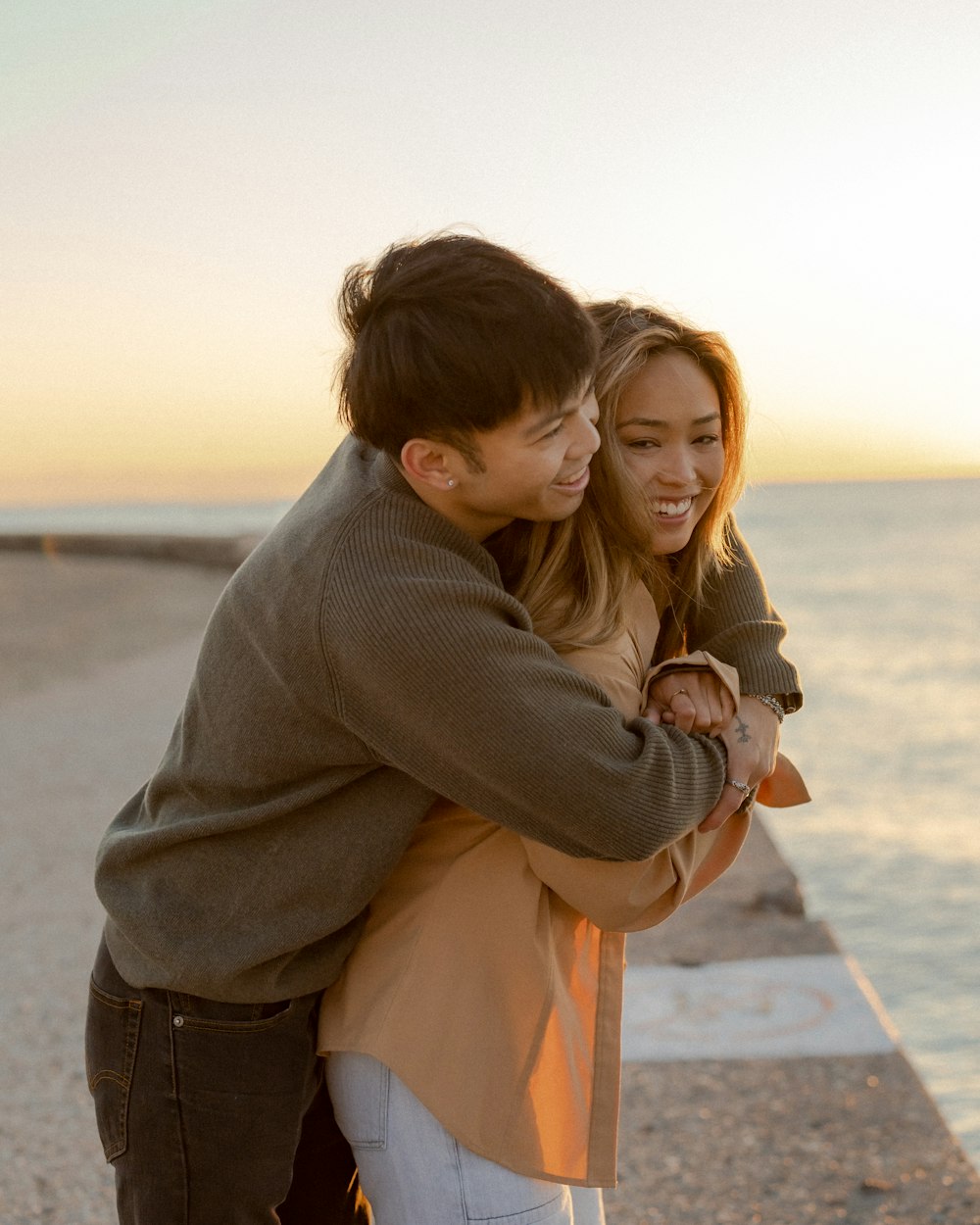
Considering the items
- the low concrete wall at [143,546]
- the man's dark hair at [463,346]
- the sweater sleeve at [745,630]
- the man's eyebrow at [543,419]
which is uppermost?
the man's dark hair at [463,346]

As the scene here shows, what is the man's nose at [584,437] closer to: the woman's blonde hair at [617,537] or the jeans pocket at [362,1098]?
the woman's blonde hair at [617,537]

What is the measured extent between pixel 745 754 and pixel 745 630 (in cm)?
35

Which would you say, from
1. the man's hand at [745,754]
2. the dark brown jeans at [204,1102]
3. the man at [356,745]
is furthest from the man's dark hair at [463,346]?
the dark brown jeans at [204,1102]

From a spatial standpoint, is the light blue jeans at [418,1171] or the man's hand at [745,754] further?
the man's hand at [745,754]

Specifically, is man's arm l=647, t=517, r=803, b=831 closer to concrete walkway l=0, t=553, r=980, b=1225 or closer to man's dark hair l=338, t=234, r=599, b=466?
man's dark hair l=338, t=234, r=599, b=466

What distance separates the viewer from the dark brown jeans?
2143 millimetres

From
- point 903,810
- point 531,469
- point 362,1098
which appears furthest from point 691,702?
point 903,810

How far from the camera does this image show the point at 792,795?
2.55m

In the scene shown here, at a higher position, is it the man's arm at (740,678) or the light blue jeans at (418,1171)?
the man's arm at (740,678)

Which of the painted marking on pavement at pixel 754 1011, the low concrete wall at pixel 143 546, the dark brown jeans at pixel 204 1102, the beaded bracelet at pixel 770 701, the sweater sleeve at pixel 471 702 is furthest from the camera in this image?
the low concrete wall at pixel 143 546

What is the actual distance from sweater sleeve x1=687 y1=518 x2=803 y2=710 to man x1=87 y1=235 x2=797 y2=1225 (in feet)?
0.77

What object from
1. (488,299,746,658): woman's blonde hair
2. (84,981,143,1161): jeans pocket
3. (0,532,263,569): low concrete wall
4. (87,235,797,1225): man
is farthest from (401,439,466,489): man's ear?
(0,532,263,569): low concrete wall

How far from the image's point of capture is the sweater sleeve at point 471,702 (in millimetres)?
1844

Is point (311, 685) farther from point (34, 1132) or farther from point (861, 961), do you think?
point (861, 961)
